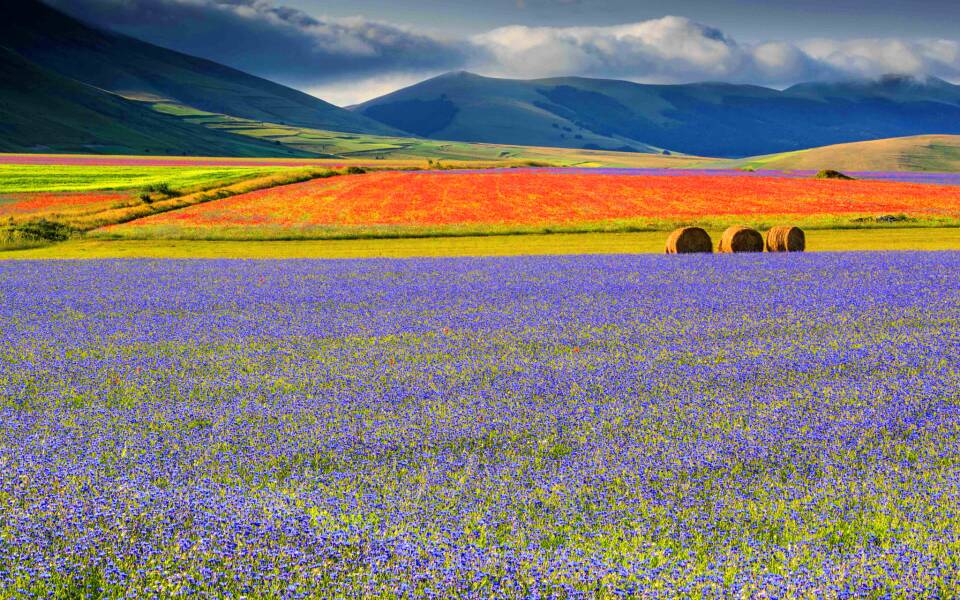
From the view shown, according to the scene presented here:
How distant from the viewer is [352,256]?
3078 cm

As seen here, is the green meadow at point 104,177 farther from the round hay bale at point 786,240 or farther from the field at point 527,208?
the round hay bale at point 786,240

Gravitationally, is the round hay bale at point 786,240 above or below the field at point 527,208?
below

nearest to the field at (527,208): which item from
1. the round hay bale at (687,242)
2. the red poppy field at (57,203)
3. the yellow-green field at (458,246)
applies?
the yellow-green field at (458,246)

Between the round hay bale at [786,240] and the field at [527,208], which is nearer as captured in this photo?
the round hay bale at [786,240]

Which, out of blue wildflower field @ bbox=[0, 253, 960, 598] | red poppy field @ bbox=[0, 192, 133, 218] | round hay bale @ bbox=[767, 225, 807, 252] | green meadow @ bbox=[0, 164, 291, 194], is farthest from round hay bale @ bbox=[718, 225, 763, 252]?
green meadow @ bbox=[0, 164, 291, 194]

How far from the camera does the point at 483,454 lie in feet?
26.8

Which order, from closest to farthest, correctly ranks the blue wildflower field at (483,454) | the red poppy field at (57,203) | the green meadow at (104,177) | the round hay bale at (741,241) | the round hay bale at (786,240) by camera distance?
1. the blue wildflower field at (483,454)
2. the round hay bale at (786,240)
3. the round hay bale at (741,241)
4. the red poppy field at (57,203)
5. the green meadow at (104,177)

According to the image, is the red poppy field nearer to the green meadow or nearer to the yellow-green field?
the green meadow

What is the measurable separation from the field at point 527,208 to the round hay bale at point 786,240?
10509 millimetres

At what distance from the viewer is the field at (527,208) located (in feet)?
129

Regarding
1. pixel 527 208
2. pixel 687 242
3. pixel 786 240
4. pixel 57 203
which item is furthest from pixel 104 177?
pixel 786 240

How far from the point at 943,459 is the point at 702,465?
2.36 meters

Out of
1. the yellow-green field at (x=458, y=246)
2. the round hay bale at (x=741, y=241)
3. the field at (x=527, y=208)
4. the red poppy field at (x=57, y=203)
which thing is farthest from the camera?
the red poppy field at (x=57, y=203)

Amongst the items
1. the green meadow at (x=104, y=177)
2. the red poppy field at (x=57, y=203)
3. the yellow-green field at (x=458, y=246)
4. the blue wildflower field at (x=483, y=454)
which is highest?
the green meadow at (x=104, y=177)
